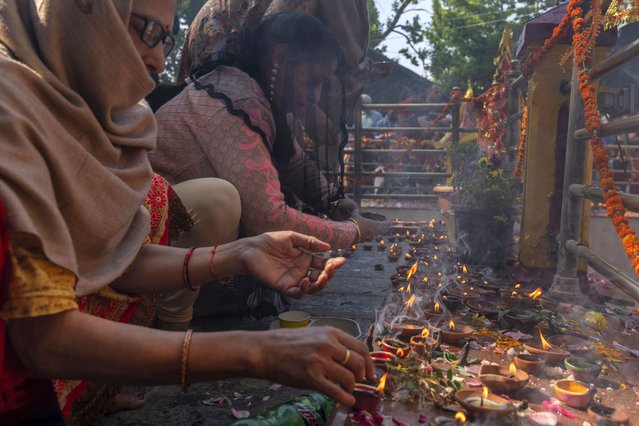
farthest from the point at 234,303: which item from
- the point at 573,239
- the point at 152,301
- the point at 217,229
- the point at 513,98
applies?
the point at 513,98

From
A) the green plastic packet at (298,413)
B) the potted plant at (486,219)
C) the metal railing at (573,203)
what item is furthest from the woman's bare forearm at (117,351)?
the potted plant at (486,219)

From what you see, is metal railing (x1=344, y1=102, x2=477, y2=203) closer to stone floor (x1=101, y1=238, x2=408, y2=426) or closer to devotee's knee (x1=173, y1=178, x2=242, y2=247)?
stone floor (x1=101, y1=238, x2=408, y2=426)

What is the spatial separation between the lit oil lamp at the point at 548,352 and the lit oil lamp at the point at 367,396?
106cm

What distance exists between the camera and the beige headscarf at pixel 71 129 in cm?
141

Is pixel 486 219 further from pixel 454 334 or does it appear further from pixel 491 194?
pixel 454 334

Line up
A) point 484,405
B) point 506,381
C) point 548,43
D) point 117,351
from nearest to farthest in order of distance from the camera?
point 117,351, point 484,405, point 506,381, point 548,43

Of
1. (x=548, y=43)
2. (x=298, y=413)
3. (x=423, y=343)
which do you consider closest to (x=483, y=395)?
(x=423, y=343)

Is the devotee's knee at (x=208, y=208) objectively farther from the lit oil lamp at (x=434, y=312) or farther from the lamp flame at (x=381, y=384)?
the lamp flame at (x=381, y=384)

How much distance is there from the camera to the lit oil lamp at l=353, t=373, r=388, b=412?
1.90 metres

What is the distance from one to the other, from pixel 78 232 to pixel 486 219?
14.5ft

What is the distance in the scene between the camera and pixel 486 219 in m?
5.31

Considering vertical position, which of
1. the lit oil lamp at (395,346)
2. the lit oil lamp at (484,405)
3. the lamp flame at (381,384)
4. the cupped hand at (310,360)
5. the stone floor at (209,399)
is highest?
the cupped hand at (310,360)

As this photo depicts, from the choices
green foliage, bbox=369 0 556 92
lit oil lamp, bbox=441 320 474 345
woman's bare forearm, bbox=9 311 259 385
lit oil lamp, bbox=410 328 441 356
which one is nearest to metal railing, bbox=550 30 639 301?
lit oil lamp, bbox=441 320 474 345

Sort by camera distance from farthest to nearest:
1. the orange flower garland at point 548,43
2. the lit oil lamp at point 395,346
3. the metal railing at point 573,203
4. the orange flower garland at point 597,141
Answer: the orange flower garland at point 548,43 → the metal railing at point 573,203 → the orange flower garland at point 597,141 → the lit oil lamp at point 395,346
